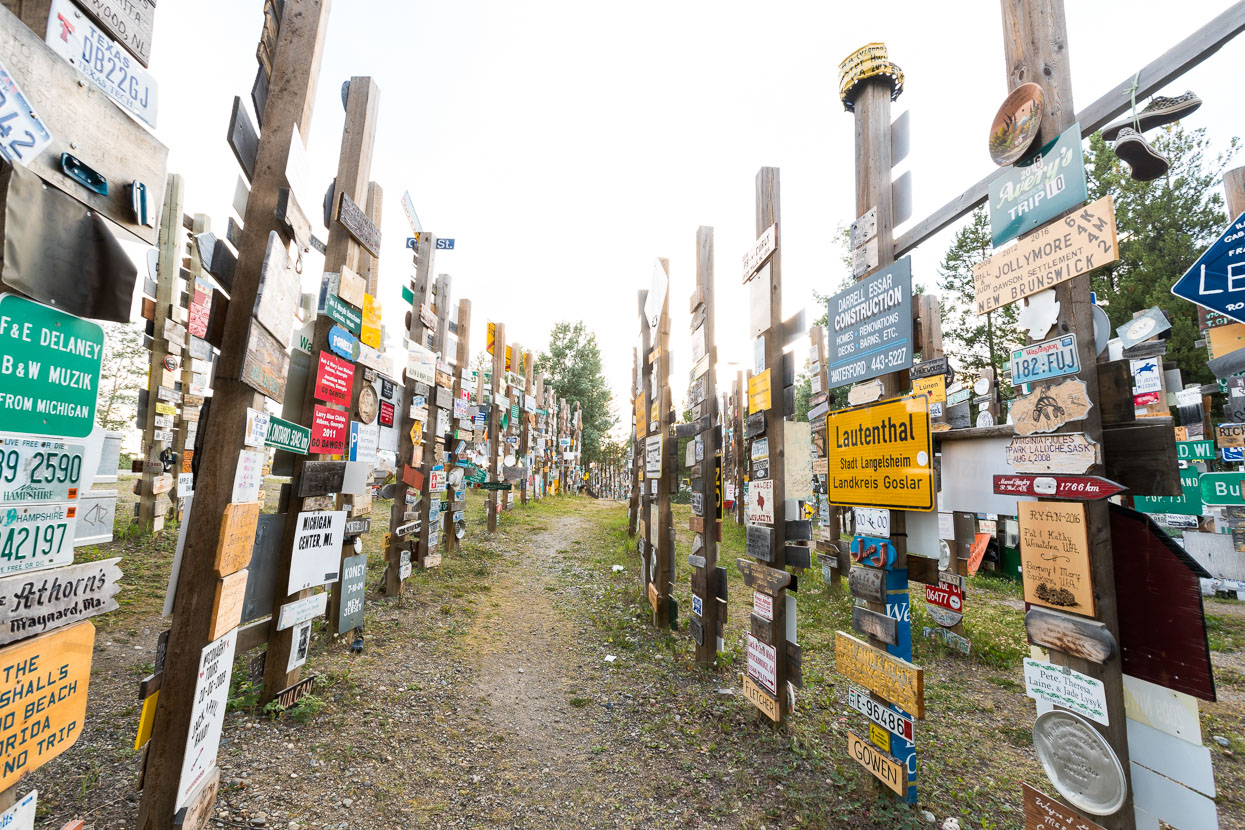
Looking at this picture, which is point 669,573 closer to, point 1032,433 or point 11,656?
point 1032,433

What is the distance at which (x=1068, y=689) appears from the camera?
2455 millimetres

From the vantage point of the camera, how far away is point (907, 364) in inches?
129

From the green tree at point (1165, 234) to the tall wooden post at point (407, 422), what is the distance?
55.1 ft

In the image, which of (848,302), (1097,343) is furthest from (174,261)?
(1097,343)

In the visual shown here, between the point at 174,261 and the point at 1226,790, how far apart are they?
44.8 ft

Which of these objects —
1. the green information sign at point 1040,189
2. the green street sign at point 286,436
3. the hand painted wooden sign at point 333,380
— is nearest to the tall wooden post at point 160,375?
the hand painted wooden sign at point 333,380

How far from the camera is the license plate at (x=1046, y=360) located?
253 centimetres

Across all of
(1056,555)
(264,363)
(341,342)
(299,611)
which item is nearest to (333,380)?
(341,342)

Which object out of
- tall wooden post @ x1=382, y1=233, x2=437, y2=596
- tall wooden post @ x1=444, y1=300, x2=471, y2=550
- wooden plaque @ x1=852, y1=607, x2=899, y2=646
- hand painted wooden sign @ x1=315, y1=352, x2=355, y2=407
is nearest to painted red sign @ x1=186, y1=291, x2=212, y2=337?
tall wooden post @ x1=382, y1=233, x2=437, y2=596

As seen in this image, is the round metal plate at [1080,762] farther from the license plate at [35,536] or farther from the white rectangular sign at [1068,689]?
the license plate at [35,536]

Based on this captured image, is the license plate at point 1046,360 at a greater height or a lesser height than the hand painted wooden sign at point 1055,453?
greater

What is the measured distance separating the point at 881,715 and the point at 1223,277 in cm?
300

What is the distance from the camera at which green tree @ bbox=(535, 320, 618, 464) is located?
3278cm

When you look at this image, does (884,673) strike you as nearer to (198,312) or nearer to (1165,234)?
(198,312)
